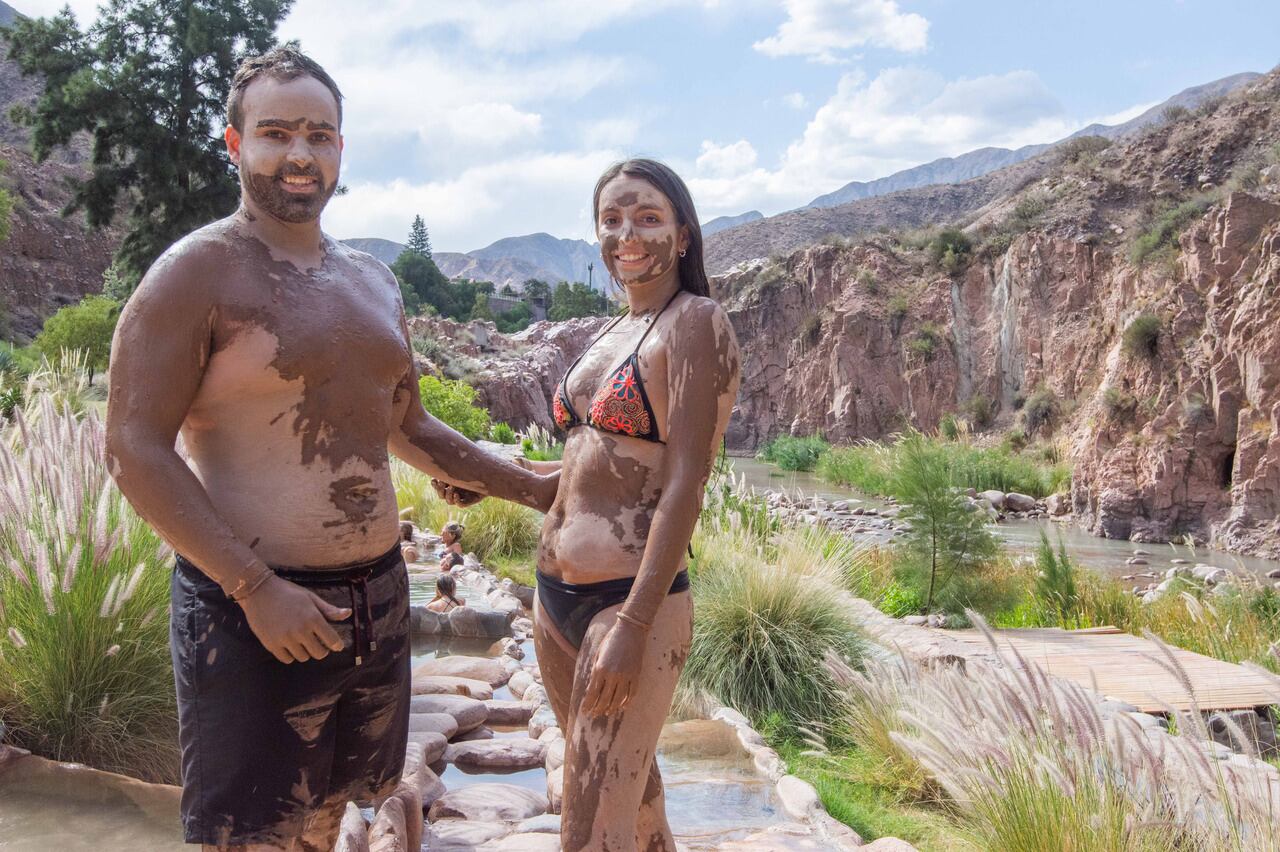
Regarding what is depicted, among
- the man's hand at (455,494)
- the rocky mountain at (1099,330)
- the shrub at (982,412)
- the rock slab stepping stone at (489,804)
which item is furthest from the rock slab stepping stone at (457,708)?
the shrub at (982,412)

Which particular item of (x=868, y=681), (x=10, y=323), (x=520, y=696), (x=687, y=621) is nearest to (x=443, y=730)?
(x=520, y=696)

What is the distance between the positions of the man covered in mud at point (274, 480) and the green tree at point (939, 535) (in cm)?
667

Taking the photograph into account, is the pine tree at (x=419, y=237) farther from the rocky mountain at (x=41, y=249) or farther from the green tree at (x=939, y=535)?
the green tree at (x=939, y=535)

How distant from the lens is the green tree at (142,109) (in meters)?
23.3

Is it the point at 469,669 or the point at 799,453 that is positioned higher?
the point at 469,669

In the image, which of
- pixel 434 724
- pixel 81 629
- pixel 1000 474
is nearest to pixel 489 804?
pixel 434 724

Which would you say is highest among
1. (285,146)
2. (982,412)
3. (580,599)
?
(285,146)

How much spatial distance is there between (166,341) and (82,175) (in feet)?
192

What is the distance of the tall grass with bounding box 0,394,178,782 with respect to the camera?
3.50 metres

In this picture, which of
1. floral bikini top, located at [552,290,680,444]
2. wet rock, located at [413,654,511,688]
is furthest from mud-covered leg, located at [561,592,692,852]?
wet rock, located at [413,654,511,688]

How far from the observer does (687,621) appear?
2092 millimetres

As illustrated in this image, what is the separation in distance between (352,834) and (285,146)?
6.60 ft

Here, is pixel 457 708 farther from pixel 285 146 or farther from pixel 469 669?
pixel 285 146

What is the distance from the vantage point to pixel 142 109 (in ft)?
78.5
